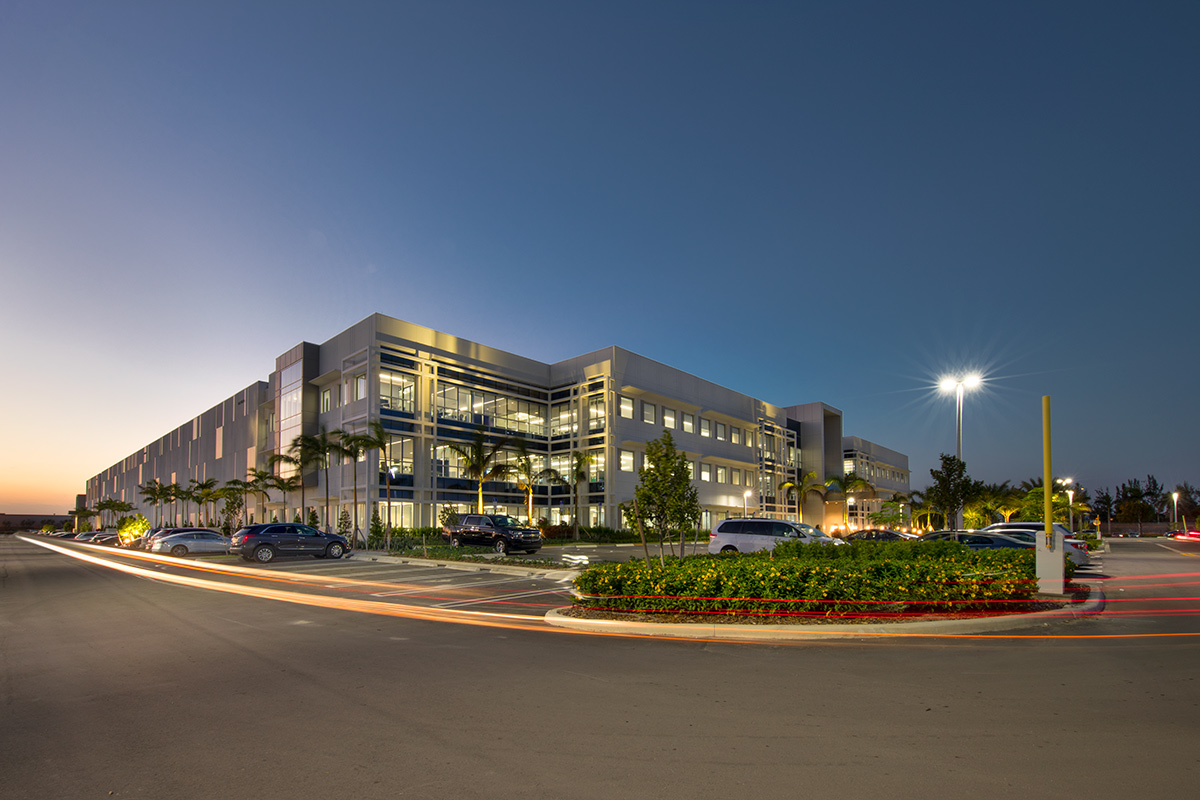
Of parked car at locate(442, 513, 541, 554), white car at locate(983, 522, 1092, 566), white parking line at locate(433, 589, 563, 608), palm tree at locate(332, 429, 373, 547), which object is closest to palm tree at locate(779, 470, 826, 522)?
white car at locate(983, 522, 1092, 566)

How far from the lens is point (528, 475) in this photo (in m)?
45.8

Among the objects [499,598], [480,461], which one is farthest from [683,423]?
[499,598]

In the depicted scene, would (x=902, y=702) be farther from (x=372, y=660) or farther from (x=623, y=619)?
(x=372, y=660)

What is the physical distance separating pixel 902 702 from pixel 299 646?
27.0ft

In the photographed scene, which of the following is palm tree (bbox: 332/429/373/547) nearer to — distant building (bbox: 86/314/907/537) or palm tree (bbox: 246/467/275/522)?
distant building (bbox: 86/314/907/537)

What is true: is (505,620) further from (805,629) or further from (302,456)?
(302,456)

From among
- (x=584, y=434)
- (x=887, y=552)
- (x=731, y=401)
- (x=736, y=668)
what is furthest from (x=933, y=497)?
(x=731, y=401)

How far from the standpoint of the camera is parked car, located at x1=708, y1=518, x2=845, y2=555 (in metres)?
22.2

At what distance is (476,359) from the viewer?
157ft

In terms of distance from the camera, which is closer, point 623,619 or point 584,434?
point 623,619

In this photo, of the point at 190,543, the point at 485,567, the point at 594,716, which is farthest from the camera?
the point at 190,543

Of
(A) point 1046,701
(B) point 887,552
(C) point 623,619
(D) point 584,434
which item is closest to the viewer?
(A) point 1046,701

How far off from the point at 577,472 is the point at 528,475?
383 centimetres

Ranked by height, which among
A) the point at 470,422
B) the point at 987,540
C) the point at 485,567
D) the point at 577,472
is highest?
the point at 470,422
